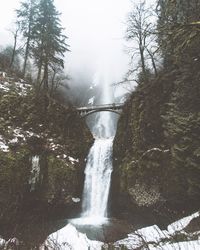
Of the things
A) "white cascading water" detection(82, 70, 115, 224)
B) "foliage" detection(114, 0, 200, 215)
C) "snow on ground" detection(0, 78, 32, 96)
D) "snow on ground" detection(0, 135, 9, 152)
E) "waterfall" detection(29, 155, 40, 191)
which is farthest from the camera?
"snow on ground" detection(0, 78, 32, 96)

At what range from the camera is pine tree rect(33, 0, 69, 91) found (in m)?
28.3

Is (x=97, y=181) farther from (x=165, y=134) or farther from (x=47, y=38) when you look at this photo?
(x=47, y=38)

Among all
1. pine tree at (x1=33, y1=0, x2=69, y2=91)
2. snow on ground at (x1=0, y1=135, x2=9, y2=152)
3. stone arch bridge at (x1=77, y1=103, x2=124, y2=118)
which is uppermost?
pine tree at (x1=33, y1=0, x2=69, y2=91)

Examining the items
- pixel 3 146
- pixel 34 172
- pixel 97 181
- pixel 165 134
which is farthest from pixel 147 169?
pixel 3 146

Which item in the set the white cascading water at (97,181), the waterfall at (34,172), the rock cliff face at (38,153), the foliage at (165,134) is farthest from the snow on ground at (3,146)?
the foliage at (165,134)

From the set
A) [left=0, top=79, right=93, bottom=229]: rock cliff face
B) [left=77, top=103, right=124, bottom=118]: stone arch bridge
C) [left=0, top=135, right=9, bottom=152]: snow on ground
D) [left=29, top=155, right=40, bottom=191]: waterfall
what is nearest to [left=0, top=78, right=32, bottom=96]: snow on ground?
[left=0, top=79, right=93, bottom=229]: rock cliff face

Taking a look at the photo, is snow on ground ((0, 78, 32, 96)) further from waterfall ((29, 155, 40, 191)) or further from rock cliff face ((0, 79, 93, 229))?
waterfall ((29, 155, 40, 191))

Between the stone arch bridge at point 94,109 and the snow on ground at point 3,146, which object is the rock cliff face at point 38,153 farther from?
the stone arch bridge at point 94,109

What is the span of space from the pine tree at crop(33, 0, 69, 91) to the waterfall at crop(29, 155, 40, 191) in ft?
27.4

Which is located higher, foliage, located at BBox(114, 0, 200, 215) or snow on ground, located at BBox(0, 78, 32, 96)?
snow on ground, located at BBox(0, 78, 32, 96)

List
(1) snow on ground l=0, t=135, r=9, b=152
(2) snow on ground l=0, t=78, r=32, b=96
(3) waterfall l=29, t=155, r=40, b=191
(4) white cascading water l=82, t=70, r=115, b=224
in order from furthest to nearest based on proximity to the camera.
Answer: (2) snow on ground l=0, t=78, r=32, b=96
(4) white cascading water l=82, t=70, r=115, b=224
(3) waterfall l=29, t=155, r=40, b=191
(1) snow on ground l=0, t=135, r=9, b=152

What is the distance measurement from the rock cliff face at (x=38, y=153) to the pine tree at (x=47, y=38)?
3.23m

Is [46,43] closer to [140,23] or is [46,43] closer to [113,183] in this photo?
[140,23]

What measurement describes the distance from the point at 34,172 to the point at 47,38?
511 inches
